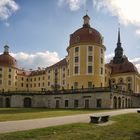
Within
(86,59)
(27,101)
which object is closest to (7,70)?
(27,101)

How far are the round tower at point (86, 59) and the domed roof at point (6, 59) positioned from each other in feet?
116

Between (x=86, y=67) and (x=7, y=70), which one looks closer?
(x=86, y=67)

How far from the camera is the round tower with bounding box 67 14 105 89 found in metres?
65.8

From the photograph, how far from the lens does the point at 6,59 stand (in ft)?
322

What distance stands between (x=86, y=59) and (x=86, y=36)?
17.7ft

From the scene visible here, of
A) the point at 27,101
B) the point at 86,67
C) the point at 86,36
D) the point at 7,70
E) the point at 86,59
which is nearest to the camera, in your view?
the point at 86,67

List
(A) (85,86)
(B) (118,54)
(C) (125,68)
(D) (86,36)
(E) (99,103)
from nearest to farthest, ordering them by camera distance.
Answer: (E) (99,103)
(A) (85,86)
(D) (86,36)
(C) (125,68)
(B) (118,54)

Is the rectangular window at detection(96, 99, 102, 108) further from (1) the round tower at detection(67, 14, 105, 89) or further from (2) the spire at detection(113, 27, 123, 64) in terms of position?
(2) the spire at detection(113, 27, 123, 64)

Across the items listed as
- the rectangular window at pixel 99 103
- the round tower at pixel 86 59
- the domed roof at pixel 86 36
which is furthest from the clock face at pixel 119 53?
the rectangular window at pixel 99 103

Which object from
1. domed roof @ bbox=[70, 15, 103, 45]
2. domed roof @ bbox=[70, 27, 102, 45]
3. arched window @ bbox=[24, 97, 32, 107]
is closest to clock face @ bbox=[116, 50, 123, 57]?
domed roof @ bbox=[70, 15, 103, 45]

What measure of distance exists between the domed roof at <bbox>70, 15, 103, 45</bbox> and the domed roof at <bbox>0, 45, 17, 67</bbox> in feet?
116

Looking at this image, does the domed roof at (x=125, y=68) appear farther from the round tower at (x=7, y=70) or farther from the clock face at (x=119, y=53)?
the round tower at (x=7, y=70)

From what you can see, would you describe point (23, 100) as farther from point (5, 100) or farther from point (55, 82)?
point (55, 82)

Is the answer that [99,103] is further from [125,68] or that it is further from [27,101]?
[125,68]
